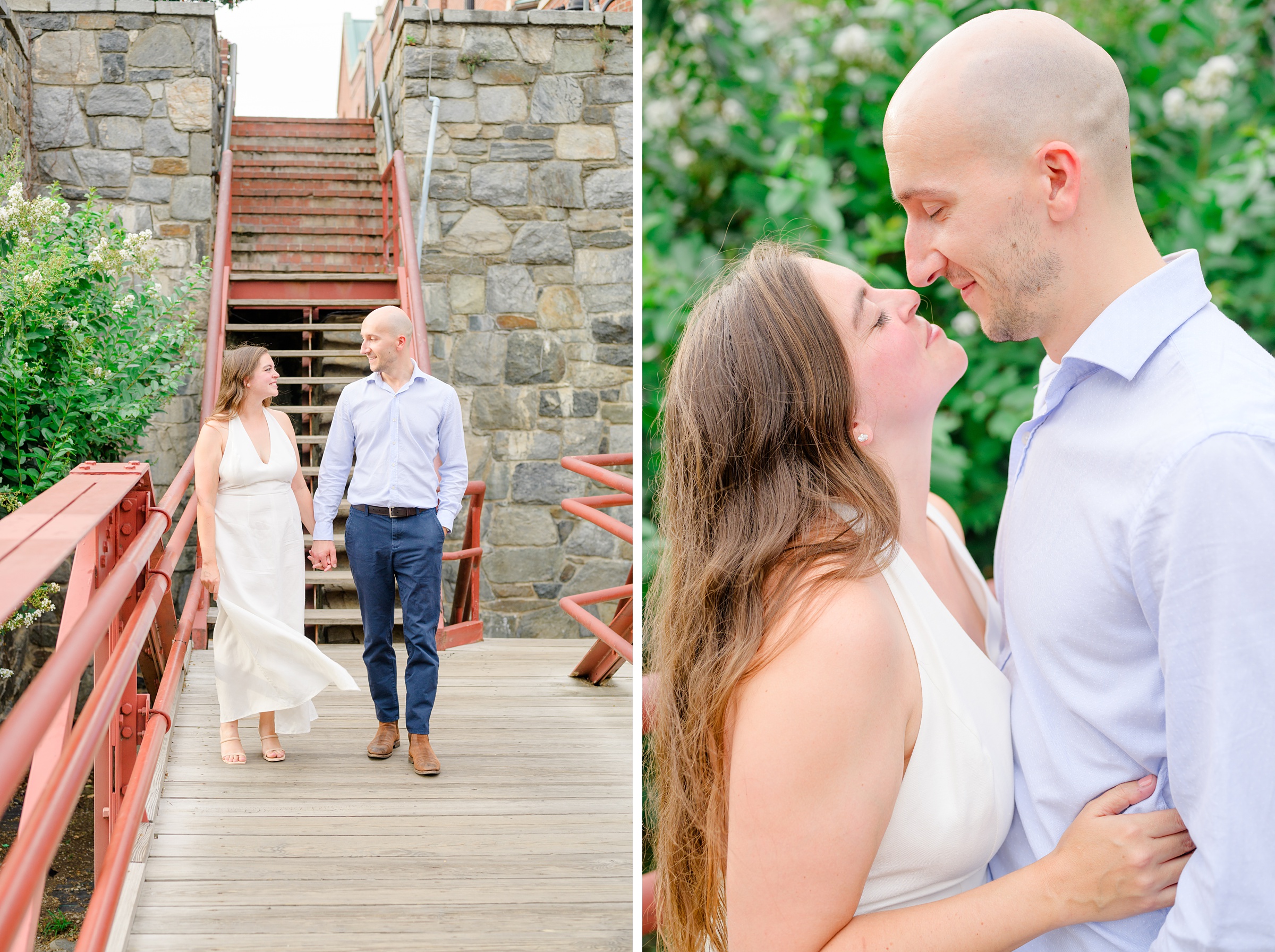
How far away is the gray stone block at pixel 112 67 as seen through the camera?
7105mm

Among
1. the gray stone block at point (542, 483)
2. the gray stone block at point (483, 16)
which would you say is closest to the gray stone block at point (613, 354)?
the gray stone block at point (542, 483)

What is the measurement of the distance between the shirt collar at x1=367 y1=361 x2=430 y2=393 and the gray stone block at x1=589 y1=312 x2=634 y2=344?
146 inches

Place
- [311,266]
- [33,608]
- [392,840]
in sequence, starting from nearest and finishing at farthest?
[392,840] < [33,608] < [311,266]

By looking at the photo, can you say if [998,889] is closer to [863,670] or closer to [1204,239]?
[863,670]

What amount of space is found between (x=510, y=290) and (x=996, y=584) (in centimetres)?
639

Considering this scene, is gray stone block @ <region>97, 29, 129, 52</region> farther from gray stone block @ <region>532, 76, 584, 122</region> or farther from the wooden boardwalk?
the wooden boardwalk

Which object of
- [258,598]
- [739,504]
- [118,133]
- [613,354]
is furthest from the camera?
[613,354]

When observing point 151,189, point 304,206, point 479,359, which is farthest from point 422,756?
point 304,206

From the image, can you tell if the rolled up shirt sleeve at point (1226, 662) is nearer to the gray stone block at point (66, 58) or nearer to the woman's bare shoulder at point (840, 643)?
the woman's bare shoulder at point (840, 643)

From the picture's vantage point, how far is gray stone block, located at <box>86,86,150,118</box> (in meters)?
7.08

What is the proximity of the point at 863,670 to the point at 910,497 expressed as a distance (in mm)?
398

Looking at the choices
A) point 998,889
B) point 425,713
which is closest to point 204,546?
point 425,713

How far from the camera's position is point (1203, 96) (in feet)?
6.22

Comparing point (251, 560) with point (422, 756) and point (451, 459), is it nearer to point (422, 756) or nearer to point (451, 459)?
point (451, 459)
